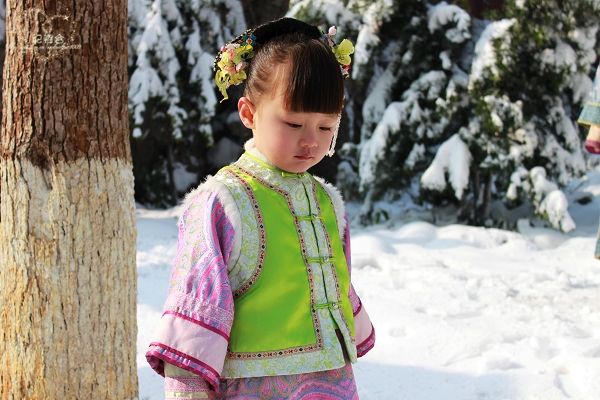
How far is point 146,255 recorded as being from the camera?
619cm

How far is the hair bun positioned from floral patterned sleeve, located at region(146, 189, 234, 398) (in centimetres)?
44

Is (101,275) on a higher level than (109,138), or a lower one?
lower

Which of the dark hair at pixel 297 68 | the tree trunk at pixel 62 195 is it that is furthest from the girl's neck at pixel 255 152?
the tree trunk at pixel 62 195

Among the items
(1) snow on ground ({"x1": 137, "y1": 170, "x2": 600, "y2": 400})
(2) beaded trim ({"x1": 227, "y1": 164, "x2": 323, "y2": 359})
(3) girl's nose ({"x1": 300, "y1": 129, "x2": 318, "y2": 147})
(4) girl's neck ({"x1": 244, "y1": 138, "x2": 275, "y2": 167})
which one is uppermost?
(3) girl's nose ({"x1": 300, "y1": 129, "x2": 318, "y2": 147})

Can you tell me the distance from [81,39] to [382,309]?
2.81 metres

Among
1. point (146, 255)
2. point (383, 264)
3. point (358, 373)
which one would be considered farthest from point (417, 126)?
point (358, 373)

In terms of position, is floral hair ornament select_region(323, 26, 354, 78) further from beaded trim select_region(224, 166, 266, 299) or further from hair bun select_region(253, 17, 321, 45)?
beaded trim select_region(224, 166, 266, 299)

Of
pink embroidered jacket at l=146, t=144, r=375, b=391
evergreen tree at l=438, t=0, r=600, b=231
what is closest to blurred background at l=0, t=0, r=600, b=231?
evergreen tree at l=438, t=0, r=600, b=231

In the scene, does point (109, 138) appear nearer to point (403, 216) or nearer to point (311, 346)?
point (311, 346)

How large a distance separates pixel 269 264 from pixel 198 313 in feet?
0.62

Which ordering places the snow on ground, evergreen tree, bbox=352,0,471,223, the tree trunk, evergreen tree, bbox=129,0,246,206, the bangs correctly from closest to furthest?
the bangs
the tree trunk
the snow on ground
evergreen tree, bbox=352,0,471,223
evergreen tree, bbox=129,0,246,206

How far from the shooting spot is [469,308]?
15.6 ft

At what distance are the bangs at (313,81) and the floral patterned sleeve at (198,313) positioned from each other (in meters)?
0.30

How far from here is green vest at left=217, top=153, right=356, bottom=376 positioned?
166 centimetres
